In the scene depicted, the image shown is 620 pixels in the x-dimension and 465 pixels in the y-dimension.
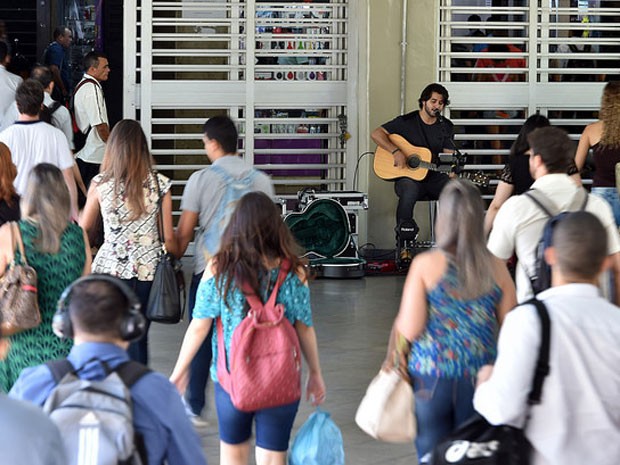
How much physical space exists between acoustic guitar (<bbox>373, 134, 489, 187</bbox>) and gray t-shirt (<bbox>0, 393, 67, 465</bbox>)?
9.08 m

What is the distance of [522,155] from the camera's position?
24.7 ft

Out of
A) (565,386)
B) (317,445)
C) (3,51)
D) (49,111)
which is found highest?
(3,51)

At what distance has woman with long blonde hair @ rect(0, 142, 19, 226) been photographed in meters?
6.00

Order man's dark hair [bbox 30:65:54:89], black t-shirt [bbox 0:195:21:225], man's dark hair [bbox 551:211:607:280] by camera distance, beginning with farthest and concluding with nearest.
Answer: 1. man's dark hair [bbox 30:65:54:89]
2. black t-shirt [bbox 0:195:21:225]
3. man's dark hair [bbox 551:211:607:280]

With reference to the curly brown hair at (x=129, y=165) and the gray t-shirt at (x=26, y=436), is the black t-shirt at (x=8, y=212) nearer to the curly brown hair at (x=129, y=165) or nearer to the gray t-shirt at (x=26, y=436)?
the curly brown hair at (x=129, y=165)

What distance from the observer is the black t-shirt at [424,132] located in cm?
1188

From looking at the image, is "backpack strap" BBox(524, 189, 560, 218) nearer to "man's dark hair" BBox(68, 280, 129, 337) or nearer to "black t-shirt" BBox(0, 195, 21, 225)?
"black t-shirt" BBox(0, 195, 21, 225)

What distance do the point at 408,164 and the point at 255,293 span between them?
7.37 meters

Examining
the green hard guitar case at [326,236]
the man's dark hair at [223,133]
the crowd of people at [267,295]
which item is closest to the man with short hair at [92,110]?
the green hard guitar case at [326,236]

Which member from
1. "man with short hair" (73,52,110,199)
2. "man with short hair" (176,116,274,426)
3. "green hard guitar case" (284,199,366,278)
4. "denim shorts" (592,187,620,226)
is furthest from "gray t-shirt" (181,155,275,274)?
"green hard guitar case" (284,199,366,278)

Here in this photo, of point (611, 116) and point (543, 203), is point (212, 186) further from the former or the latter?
point (611, 116)

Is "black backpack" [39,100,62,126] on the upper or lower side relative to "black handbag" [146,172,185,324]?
Result: upper

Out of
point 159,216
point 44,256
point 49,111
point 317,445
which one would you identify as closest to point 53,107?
point 49,111

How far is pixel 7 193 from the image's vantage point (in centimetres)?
604
